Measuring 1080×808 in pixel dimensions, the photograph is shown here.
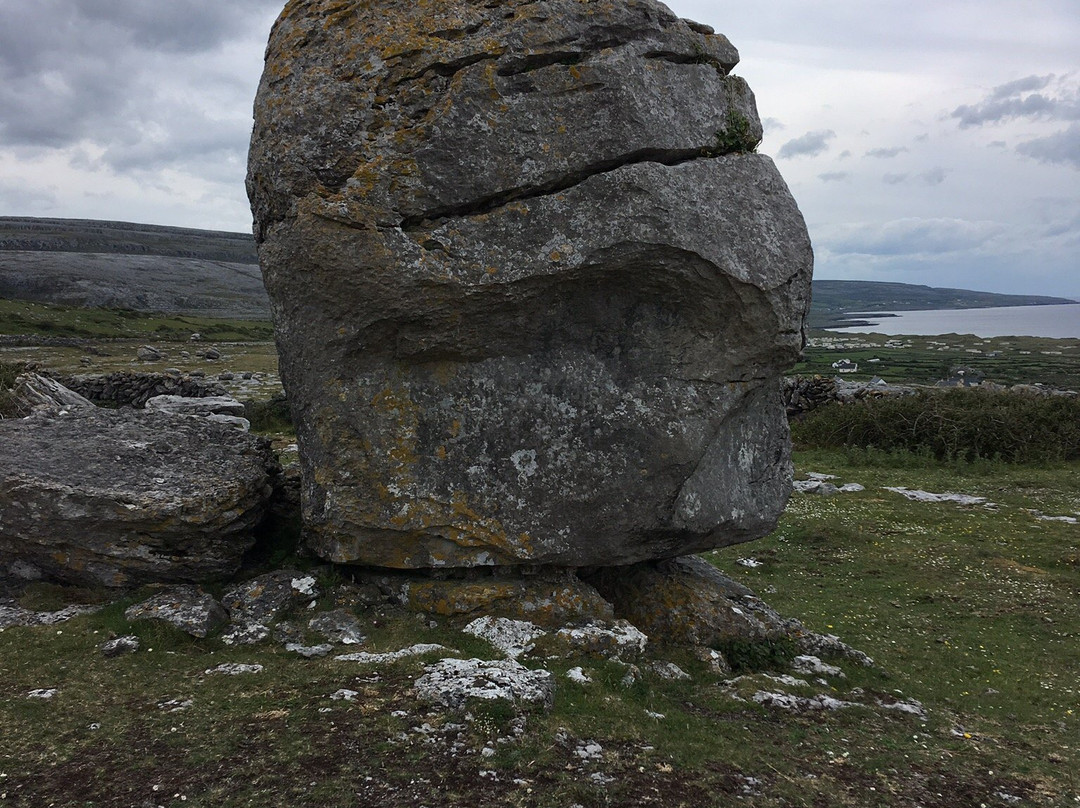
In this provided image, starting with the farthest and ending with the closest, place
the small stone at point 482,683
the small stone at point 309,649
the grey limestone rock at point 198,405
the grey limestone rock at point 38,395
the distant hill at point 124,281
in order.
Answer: the distant hill at point 124,281 → the grey limestone rock at point 198,405 → the grey limestone rock at point 38,395 → the small stone at point 309,649 → the small stone at point 482,683

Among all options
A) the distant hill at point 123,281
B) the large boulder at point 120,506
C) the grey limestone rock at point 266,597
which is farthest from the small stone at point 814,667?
the distant hill at point 123,281

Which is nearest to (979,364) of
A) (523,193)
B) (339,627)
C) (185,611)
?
(523,193)

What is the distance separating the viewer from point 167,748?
6660 mm

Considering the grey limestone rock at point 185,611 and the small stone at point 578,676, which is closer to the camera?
the small stone at point 578,676

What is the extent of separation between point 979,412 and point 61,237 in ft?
647

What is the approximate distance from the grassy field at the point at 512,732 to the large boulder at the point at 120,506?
863 millimetres

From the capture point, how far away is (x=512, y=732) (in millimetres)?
7203

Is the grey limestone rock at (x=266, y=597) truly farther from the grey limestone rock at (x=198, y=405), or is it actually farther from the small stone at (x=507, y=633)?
the grey limestone rock at (x=198, y=405)

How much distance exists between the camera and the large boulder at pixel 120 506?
9.57 meters

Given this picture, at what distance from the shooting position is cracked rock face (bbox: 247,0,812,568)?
938 centimetres

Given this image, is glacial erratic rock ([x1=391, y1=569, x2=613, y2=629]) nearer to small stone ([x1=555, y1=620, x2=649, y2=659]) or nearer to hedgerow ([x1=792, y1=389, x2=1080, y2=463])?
small stone ([x1=555, y1=620, x2=649, y2=659])

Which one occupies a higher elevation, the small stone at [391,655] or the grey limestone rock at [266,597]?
the grey limestone rock at [266,597]

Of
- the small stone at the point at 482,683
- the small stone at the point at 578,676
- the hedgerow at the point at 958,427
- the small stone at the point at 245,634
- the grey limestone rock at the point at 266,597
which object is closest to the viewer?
the small stone at the point at 482,683

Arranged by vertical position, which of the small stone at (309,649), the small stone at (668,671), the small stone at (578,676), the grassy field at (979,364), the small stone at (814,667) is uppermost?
the grassy field at (979,364)
